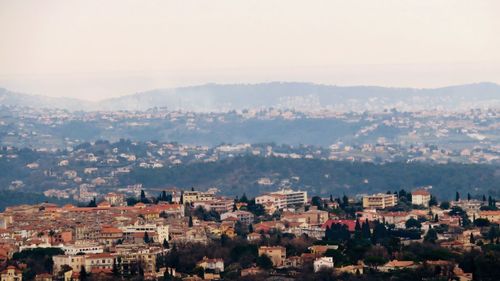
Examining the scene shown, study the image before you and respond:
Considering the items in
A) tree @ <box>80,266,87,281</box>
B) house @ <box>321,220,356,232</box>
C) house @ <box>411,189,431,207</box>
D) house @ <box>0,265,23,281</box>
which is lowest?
house @ <box>411,189,431,207</box>

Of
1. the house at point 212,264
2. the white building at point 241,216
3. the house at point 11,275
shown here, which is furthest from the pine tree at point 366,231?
the house at point 11,275

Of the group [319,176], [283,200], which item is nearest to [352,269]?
[283,200]

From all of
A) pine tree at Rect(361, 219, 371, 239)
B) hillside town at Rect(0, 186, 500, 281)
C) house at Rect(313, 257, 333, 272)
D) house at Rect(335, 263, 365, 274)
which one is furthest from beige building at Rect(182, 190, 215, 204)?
house at Rect(335, 263, 365, 274)

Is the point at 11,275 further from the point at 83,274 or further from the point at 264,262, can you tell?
the point at 264,262

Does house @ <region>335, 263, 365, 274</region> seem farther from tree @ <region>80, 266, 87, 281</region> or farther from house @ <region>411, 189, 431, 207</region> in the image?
house @ <region>411, 189, 431, 207</region>

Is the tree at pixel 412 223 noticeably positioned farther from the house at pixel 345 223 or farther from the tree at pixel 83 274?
the tree at pixel 83 274

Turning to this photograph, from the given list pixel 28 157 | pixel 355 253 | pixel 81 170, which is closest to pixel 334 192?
pixel 81 170
